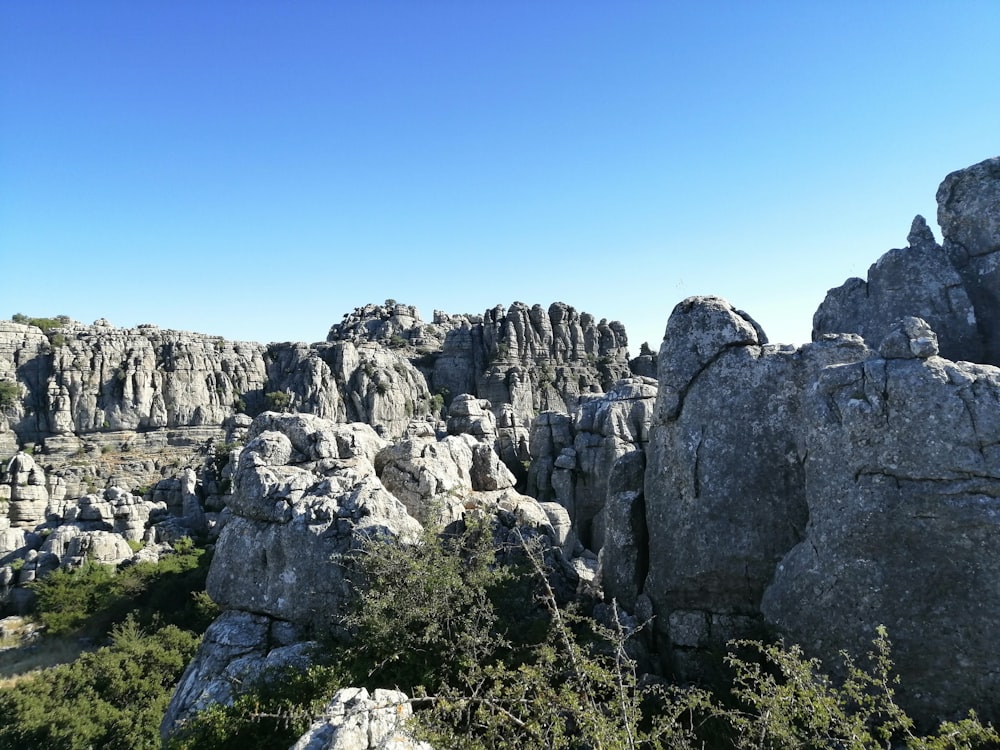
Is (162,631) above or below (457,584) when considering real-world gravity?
Answer: below

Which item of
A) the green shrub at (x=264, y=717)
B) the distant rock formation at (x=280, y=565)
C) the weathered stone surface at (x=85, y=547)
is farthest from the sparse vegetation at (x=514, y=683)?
the weathered stone surface at (x=85, y=547)

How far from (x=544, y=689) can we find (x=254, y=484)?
26.5ft

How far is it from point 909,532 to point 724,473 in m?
2.87

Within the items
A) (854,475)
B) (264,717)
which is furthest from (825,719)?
(264,717)

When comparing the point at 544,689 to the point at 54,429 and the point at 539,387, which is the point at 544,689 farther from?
the point at 54,429

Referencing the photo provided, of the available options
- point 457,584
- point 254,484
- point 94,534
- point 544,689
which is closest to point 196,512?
point 94,534

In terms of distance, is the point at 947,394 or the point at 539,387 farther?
the point at 539,387

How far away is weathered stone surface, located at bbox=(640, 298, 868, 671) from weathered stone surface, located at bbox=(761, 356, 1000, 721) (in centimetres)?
72

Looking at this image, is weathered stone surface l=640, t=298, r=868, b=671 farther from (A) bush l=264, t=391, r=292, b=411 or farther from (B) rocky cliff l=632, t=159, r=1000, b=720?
(A) bush l=264, t=391, r=292, b=411

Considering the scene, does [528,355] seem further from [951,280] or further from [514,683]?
[514,683]

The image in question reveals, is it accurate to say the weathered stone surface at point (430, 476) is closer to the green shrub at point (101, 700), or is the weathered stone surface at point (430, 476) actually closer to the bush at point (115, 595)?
the green shrub at point (101, 700)

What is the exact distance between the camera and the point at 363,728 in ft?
21.4

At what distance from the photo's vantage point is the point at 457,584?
32.0ft

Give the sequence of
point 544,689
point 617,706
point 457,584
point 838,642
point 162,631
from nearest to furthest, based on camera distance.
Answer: point 617,706 → point 544,689 → point 838,642 → point 457,584 → point 162,631
